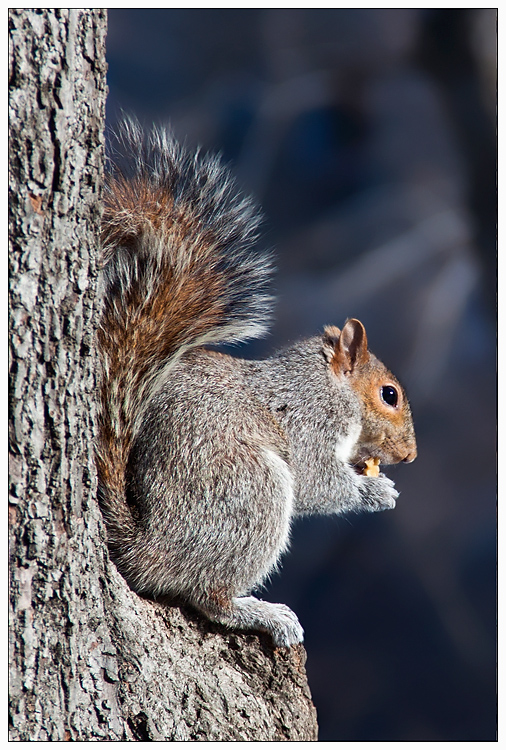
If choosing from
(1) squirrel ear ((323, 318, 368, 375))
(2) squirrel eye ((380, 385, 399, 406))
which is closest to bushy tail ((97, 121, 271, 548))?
(1) squirrel ear ((323, 318, 368, 375))

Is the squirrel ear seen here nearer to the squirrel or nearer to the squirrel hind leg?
the squirrel

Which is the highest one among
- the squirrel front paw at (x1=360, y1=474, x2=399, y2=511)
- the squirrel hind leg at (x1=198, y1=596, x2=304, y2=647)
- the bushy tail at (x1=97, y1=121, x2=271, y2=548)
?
the bushy tail at (x1=97, y1=121, x2=271, y2=548)

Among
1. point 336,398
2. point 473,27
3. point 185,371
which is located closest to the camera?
point 185,371

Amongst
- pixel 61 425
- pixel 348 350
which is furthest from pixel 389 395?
pixel 61 425

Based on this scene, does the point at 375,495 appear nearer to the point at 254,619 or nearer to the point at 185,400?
the point at 254,619

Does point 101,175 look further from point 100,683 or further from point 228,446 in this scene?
point 100,683
